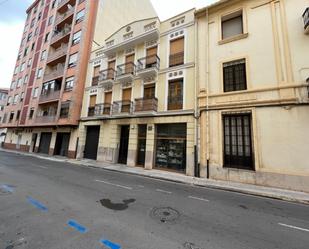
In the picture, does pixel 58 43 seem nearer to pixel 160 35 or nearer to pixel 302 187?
pixel 160 35

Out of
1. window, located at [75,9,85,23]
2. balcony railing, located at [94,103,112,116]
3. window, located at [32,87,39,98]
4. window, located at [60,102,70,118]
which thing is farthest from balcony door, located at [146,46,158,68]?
window, located at [32,87,39,98]

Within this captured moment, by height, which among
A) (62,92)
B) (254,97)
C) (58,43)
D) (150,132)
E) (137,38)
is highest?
(58,43)

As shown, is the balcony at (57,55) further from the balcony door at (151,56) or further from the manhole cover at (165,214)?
the manhole cover at (165,214)

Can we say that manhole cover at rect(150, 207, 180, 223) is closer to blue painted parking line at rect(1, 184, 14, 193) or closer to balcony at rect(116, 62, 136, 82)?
blue painted parking line at rect(1, 184, 14, 193)

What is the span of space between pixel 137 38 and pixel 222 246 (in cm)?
1556

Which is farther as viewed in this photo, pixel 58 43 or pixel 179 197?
pixel 58 43

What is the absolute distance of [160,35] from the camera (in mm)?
13852

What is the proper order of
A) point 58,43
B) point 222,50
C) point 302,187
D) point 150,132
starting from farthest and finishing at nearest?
point 58,43, point 150,132, point 222,50, point 302,187

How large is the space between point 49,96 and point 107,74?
10.2 m

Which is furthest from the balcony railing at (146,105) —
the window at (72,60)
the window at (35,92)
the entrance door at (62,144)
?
the window at (35,92)

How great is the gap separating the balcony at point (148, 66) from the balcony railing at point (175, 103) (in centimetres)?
280

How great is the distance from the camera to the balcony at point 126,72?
561 inches

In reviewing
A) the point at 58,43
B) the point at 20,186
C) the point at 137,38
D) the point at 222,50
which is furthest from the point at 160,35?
the point at 58,43

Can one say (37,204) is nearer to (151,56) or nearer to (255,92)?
(255,92)
